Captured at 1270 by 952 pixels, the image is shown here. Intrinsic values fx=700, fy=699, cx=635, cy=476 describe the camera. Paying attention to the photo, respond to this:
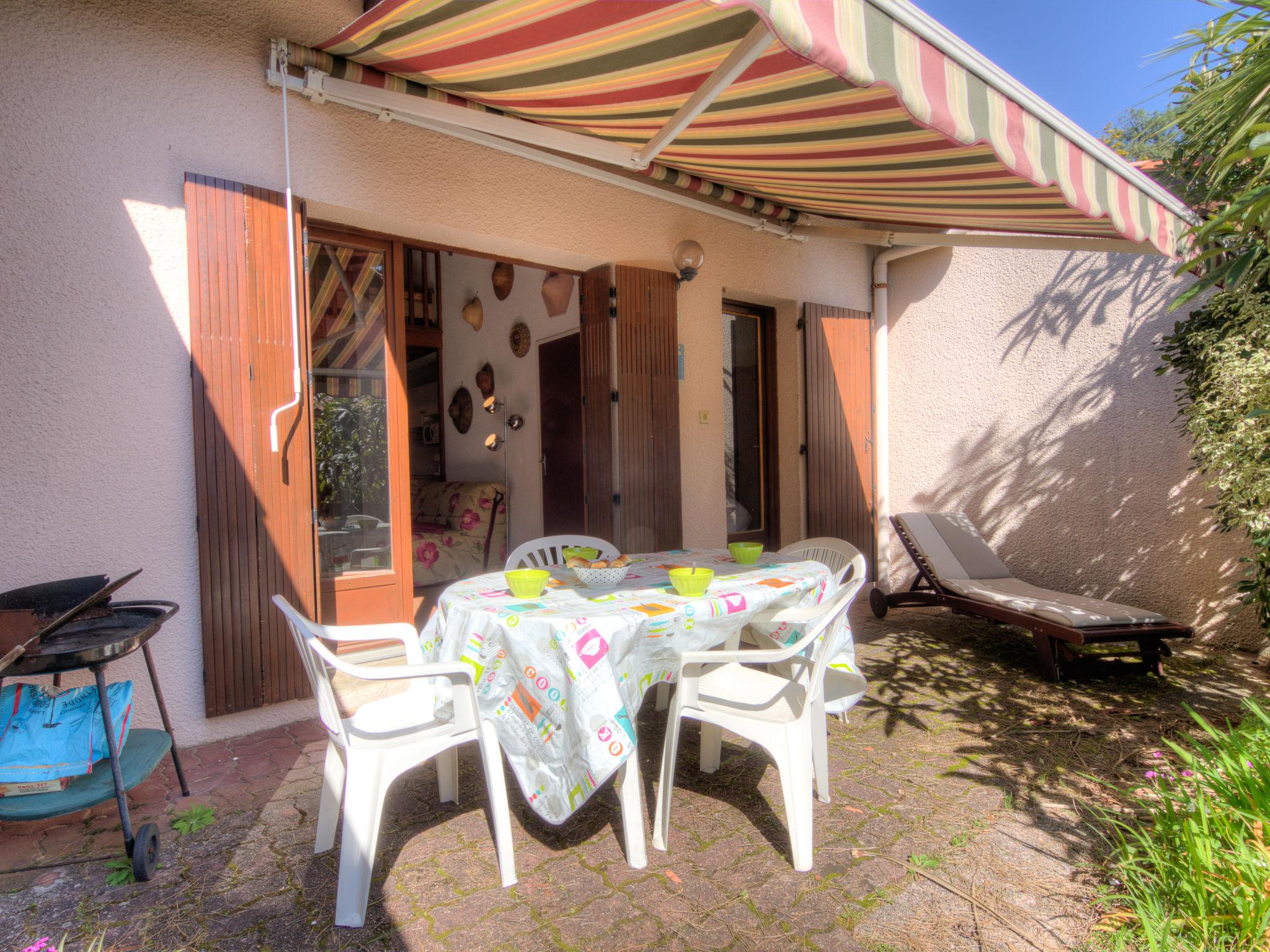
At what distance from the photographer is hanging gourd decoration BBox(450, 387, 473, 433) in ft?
27.6

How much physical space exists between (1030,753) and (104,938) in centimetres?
345

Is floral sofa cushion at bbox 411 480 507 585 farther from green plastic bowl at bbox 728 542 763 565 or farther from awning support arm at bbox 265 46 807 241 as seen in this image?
green plastic bowl at bbox 728 542 763 565

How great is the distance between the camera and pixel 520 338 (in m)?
7.52

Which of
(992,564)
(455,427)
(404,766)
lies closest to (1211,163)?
(992,564)

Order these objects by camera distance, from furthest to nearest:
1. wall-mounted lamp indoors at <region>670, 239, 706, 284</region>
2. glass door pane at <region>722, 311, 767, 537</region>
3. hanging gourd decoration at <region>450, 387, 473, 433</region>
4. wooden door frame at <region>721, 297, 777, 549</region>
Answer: hanging gourd decoration at <region>450, 387, 473, 433</region>
wooden door frame at <region>721, 297, 777, 549</region>
glass door pane at <region>722, 311, 767, 537</region>
wall-mounted lamp indoors at <region>670, 239, 706, 284</region>

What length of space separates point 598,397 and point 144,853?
3.64m

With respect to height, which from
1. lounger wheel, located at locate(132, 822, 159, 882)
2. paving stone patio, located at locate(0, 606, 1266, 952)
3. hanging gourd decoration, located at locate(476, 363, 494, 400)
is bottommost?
paving stone patio, located at locate(0, 606, 1266, 952)

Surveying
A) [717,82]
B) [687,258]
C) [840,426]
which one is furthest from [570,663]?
[840,426]

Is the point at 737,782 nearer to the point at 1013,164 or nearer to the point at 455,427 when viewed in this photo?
the point at 1013,164

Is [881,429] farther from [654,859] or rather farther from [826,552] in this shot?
[654,859]

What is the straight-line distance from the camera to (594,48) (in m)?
2.62

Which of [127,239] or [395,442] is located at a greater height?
[127,239]

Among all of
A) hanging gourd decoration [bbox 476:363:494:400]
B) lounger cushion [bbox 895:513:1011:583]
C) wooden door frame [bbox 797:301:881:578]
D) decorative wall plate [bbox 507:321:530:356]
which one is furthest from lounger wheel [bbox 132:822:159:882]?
hanging gourd decoration [bbox 476:363:494:400]

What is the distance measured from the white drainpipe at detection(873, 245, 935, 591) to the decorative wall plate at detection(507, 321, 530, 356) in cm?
352
